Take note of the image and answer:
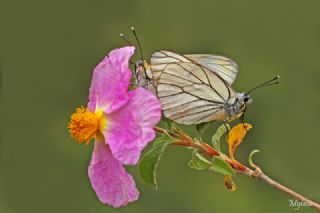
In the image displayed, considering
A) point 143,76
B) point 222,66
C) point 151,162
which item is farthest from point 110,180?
point 222,66

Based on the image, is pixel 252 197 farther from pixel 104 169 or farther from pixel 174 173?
pixel 104 169

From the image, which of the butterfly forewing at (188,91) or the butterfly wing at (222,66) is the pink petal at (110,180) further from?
the butterfly wing at (222,66)

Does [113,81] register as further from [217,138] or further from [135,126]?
[217,138]

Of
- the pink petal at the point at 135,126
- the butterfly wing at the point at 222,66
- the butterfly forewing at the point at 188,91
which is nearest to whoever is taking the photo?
the pink petal at the point at 135,126

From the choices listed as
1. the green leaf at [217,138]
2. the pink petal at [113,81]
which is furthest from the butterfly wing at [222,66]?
the pink petal at [113,81]

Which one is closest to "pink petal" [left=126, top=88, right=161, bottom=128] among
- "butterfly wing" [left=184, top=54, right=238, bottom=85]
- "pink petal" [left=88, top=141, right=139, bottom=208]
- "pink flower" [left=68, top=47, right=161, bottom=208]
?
"pink flower" [left=68, top=47, right=161, bottom=208]

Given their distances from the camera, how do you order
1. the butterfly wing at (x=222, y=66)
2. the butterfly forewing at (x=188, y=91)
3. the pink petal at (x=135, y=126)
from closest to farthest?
the pink petal at (x=135, y=126) → the butterfly forewing at (x=188, y=91) → the butterfly wing at (x=222, y=66)

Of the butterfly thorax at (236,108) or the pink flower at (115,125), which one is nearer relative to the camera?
the pink flower at (115,125)

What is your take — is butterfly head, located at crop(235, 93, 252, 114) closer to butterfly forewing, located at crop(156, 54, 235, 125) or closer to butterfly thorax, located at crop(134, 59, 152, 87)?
butterfly forewing, located at crop(156, 54, 235, 125)
